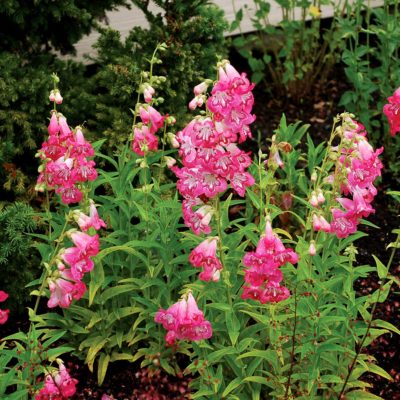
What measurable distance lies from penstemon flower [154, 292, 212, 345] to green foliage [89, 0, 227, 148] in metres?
1.79

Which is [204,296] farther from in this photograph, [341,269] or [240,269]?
[341,269]

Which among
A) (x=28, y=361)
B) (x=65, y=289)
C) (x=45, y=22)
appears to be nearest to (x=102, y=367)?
(x=28, y=361)

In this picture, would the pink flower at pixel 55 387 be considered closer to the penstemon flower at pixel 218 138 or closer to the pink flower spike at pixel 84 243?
the pink flower spike at pixel 84 243

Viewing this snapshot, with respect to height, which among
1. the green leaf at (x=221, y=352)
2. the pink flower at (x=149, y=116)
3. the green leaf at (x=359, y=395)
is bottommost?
the green leaf at (x=359, y=395)

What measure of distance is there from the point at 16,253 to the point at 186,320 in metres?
1.38

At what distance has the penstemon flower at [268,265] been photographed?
3053 millimetres

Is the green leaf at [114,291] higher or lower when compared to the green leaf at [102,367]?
higher

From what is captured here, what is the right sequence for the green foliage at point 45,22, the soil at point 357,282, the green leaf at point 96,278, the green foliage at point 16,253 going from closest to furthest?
the green leaf at point 96,278 → the soil at point 357,282 → the green foliage at point 16,253 → the green foliage at point 45,22

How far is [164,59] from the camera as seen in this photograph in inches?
200

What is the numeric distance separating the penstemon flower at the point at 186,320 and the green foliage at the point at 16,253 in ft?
3.48

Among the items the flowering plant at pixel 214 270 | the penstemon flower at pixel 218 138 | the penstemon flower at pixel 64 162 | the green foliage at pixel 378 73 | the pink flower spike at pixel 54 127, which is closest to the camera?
the penstemon flower at pixel 218 138

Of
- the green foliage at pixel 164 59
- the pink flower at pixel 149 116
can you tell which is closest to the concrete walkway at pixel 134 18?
the green foliage at pixel 164 59

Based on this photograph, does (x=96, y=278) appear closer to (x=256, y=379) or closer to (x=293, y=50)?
(x=256, y=379)

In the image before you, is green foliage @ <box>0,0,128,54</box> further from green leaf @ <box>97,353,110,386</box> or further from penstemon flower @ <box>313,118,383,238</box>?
penstemon flower @ <box>313,118,383,238</box>
